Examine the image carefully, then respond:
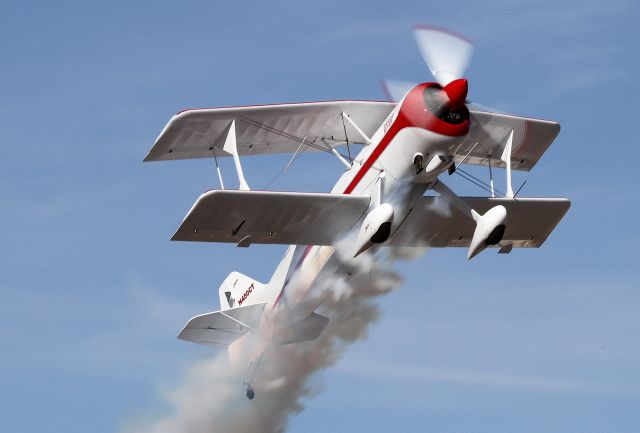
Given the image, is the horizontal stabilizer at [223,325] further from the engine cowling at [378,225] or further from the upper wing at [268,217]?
the engine cowling at [378,225]

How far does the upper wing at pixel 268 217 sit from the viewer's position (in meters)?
36.0

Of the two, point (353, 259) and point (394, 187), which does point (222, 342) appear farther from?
point (394, 187)

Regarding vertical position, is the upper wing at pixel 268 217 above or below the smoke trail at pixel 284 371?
above

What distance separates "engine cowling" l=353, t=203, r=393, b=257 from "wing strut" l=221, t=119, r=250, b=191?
8.71ft

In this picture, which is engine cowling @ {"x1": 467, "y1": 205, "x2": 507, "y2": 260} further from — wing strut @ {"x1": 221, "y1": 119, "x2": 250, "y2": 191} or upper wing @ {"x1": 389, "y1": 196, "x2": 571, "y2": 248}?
wing strut @ {"x1": 221, "y1": 119, "x2": 250, "y2": 191}

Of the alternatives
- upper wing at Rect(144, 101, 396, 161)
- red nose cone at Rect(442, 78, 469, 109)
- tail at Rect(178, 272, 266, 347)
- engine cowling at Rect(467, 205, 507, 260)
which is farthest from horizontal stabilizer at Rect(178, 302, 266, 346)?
red nose cone at Rect(442, 78, 469, 109)

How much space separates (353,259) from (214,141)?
3.80 metres

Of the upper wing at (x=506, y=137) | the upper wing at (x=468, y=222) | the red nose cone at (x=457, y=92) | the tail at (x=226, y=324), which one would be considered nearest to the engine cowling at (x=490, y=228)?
the upper wing at (x=468, y=222)

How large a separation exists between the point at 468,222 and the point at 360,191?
138 inches

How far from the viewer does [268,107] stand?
3838 centimetres

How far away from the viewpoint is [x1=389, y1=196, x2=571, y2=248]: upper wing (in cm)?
3803

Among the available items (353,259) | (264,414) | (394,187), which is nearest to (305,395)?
(264,414)

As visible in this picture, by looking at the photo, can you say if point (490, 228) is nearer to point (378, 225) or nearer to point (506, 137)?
point (378, 225)

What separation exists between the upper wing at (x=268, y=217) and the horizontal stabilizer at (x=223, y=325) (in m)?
4.22
